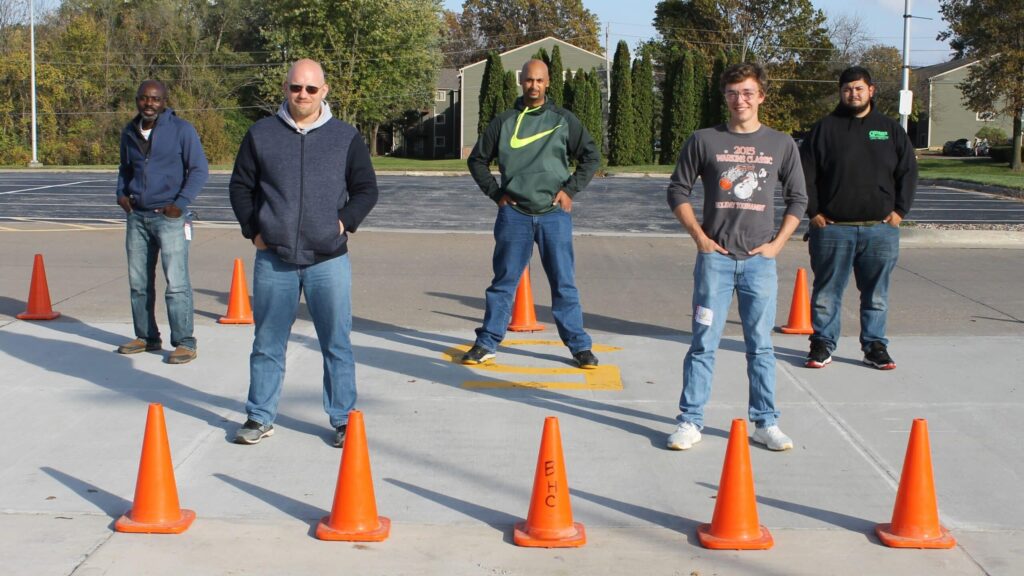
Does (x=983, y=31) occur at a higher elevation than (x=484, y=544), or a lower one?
higher

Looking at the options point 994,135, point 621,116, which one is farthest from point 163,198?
point 994,135

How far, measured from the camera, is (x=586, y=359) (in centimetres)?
745

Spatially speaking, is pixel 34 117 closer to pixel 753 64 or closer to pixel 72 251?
pixel 72 251

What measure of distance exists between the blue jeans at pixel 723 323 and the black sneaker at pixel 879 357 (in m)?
2.03

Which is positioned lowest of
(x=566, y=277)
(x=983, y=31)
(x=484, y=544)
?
(x=484, y=544)

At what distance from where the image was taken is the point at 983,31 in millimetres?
39375

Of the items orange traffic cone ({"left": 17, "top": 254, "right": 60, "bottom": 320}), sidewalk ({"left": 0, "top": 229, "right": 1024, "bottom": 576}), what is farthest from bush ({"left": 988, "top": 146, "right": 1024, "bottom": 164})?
orange traffic cone ({"left": 17, "top": 254, "right": 60, "bottom": 320})

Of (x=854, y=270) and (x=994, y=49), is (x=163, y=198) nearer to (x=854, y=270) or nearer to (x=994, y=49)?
(x=854, y=270)

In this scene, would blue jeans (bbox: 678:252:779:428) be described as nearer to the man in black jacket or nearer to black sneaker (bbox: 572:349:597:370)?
black sneaker (bbox: 572:349:597:370)

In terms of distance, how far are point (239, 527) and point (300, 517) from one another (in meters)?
0.26

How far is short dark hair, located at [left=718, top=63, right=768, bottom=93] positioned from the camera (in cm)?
543

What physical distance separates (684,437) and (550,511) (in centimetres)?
144

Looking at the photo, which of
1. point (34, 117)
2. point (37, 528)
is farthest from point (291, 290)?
point (34, 117)

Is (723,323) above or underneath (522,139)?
underneath
